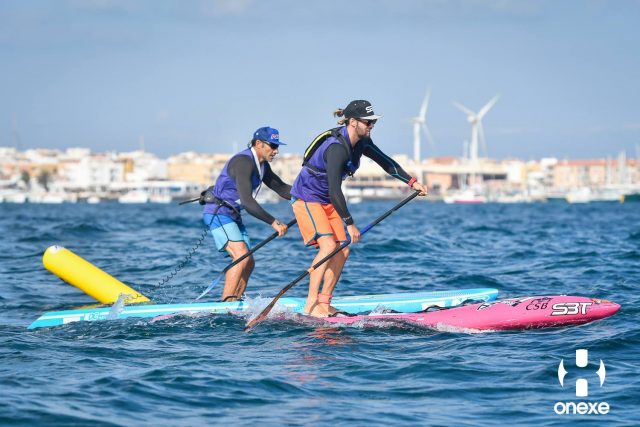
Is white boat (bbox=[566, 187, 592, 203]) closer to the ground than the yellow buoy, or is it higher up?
closer to the ground

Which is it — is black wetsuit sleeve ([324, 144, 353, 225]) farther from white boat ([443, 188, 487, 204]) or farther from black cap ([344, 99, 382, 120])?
white boat ([443, 188, 487, 204])

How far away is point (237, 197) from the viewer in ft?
37.4

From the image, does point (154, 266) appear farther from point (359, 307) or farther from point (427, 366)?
point (427, 366)

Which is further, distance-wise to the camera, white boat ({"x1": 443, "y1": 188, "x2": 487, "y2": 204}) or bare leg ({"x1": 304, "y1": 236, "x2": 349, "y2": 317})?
white boat ({"x1": 443, "y1": 188, "x2": 487, "y2": 204})

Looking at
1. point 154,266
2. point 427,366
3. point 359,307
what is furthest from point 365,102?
point 154,266

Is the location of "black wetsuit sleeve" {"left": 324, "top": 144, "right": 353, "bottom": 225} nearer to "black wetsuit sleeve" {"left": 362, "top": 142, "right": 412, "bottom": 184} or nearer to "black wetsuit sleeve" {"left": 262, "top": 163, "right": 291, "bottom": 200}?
"black wetsuit sleeve" {"left": 362, "top": 142, "right": 412, "bottom": 184}

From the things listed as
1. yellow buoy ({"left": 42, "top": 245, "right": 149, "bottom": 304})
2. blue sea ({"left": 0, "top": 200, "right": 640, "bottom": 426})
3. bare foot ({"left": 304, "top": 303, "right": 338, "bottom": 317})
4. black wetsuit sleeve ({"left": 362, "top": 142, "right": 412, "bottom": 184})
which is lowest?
blue sea ({"left": 0, "top": 200, "right": 640, "bottom": 426})

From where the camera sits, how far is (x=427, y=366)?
810 cm

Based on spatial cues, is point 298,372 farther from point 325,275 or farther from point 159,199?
point 159,199

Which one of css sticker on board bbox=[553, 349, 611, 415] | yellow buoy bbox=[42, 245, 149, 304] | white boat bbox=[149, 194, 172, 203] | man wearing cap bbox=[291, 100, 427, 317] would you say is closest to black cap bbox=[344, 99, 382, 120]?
man wearing cap bbox=[291, 100, 427, 317]

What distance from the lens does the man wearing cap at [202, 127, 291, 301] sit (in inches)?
429

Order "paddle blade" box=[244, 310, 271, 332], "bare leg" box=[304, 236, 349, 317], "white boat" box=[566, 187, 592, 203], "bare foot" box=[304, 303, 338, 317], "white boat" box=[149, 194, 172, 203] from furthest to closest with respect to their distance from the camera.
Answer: "white boat" box=[149, 194, 172, 203] → "white boat" box=[566, 187, 592, 203] → "bare foot" box=[304, 303, 338, 317] → "bare leg" box=[304, 236, 349, 317] → "paddle blade" box=[244, 310, 271, 332]

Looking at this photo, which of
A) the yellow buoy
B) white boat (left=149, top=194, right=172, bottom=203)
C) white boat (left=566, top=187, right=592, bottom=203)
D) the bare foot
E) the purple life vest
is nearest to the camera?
the purple life vest

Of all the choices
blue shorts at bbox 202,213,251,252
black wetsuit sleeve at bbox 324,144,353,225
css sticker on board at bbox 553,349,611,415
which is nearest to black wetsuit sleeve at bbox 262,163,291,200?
blue shorts at bbox 202,213,251,252
